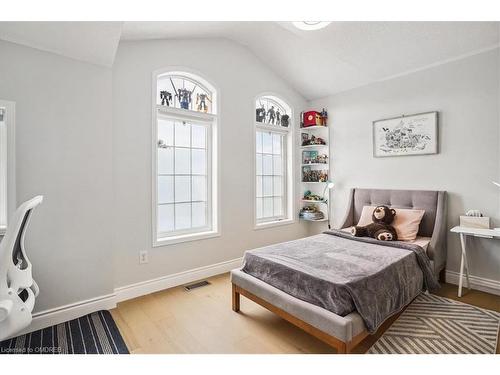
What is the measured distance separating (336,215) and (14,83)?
377 centimetres

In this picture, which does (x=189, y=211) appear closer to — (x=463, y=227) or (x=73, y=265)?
(x=73, y=265)

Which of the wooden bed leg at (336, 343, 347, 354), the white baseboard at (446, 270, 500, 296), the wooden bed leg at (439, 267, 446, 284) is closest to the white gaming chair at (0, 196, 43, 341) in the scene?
the wooden bed leg at (336, 343, 347, 354)

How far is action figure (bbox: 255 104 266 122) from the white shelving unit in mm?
655

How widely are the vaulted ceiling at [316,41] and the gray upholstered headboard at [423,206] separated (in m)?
1.46

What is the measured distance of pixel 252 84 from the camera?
11.8 feet

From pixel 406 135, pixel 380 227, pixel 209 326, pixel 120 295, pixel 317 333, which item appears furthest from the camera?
pixel 406 135

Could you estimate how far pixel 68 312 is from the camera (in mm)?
2164

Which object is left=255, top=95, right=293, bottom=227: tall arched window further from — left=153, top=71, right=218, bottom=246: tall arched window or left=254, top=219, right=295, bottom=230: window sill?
left=153, top=71, right=218, bottom=246: tall arched window

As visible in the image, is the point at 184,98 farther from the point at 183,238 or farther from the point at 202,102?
the point at 183,238

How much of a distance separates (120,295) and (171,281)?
51 cm

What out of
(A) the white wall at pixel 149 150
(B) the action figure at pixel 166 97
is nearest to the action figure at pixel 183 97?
(B) the action figure at pixel 166 97

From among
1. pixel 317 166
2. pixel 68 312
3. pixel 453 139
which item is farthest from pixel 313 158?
pixel 68 312

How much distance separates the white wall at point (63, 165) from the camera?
1995mm
